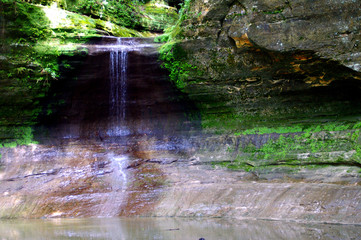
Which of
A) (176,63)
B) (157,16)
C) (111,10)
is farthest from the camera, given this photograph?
(157,16)

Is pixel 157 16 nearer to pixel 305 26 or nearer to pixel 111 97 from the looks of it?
pixel 111 97

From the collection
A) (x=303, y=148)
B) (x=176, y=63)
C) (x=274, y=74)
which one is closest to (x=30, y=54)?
(x=176, y=63)

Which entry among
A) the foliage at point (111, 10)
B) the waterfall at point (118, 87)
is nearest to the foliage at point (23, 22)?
the waterfall at point (118, 87)

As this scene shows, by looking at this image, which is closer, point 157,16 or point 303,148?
point 303,148

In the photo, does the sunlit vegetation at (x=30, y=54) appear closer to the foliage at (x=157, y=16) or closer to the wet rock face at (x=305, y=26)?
the foliage at (x=157, y=16)

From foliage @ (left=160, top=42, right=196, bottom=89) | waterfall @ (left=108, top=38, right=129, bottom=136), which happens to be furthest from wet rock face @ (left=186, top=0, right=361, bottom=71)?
waterfall @ (left=108, top=38, right=129, bottom=136)

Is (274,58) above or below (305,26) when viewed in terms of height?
below

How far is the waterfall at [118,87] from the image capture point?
9.85m

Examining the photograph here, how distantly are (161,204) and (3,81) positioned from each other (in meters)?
6.13

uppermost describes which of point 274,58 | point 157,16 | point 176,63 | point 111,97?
point 157,16

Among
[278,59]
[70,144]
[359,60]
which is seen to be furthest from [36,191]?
[359,60]

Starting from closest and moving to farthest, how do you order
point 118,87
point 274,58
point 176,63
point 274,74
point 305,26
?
point 305,26 < point 274,58 < point 274,74 < point 176,63 < point 118,87

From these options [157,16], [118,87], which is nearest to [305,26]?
[118,87]

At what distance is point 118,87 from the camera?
10.3 metres
